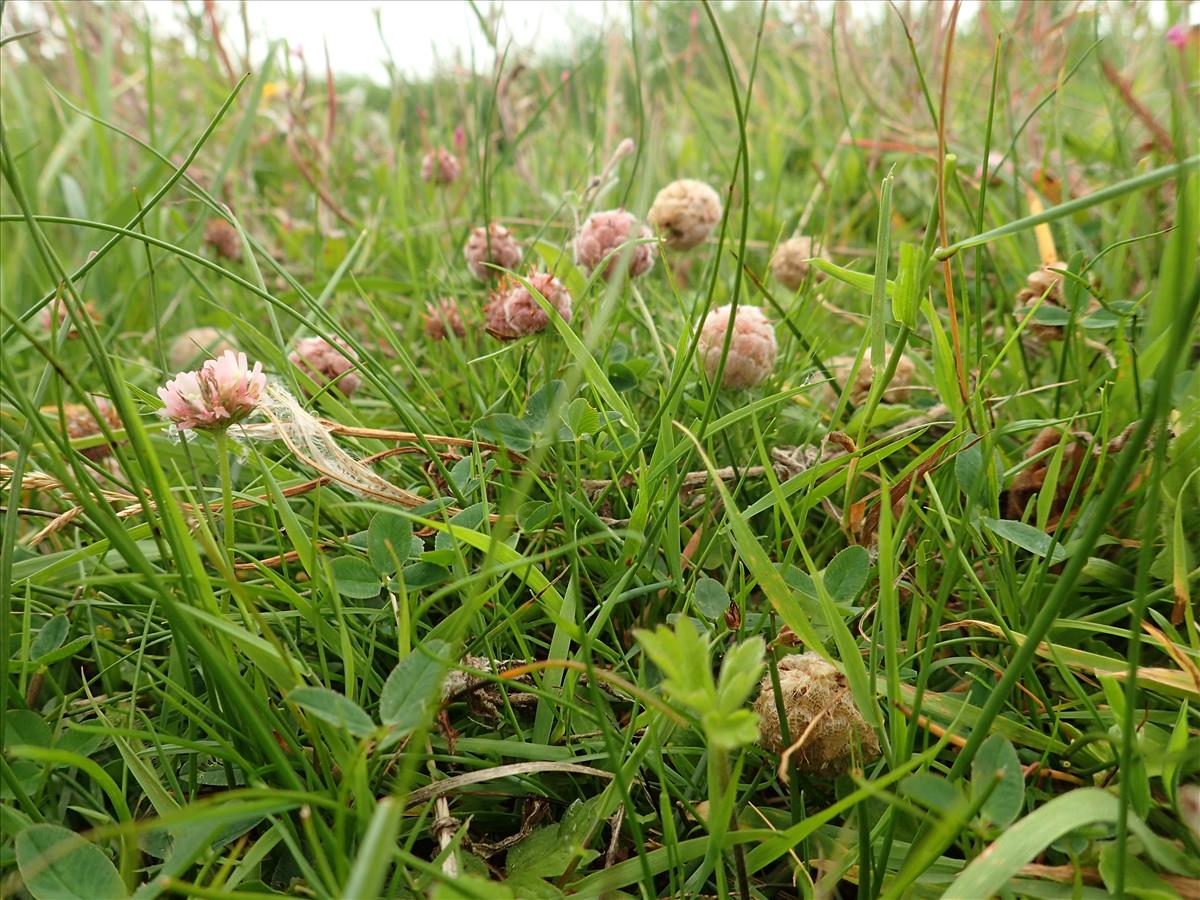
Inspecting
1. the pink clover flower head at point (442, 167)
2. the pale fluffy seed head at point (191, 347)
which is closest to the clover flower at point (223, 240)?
the pale fluffy seed head at point (191, 347)

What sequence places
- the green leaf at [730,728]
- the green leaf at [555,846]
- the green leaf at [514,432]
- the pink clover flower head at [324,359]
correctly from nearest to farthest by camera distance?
the green leaf at [730,728]
the green leaf at [555,846]
the green leaf at [514,432]
the pink clover flower head at [324,359]

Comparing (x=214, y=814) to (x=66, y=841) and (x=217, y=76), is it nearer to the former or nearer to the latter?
(x=66, y=841)

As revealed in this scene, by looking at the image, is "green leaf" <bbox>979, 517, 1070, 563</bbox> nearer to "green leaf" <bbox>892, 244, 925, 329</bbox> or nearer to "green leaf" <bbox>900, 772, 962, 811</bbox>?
"green leaf" <bbox>892, 244, 925, 329</bbox>

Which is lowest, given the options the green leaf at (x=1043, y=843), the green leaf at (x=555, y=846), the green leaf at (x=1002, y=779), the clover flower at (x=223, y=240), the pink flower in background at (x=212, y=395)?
the green leaf at (x=555, y=846)

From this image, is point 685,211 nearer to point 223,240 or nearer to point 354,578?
point 354,578

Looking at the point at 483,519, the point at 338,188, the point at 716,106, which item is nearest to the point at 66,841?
the point at 483,519

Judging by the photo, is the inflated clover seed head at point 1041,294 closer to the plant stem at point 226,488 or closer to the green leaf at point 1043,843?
the green leaf at point 1043,843

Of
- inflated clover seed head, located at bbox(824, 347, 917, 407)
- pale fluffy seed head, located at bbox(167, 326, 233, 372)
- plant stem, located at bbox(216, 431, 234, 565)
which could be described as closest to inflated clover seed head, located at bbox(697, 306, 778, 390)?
inflated clover seed head, located at bbox(824, 347, 917, 407)
